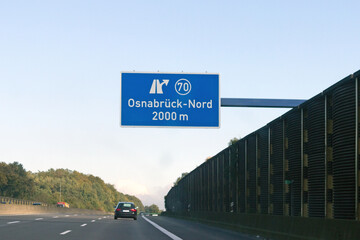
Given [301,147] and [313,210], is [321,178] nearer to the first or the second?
[313,210]

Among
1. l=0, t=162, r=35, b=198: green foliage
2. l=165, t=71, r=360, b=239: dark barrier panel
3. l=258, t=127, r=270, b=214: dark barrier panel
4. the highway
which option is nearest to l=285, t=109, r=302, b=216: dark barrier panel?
l=165, t=71, r=360, b=239: dark barrier panel

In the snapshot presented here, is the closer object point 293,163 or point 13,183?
point 293,163

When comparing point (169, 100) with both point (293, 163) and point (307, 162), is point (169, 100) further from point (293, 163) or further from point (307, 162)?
point (307, 162)

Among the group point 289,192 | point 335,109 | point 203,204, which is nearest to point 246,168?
point 289,192

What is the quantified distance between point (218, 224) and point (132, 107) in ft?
35.8

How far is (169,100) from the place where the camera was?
66.1 feet

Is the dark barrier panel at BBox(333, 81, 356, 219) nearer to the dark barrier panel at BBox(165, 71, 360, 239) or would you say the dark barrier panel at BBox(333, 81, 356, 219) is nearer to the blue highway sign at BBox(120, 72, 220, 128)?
the dark barrier panel at BBox(165, 71, 360, 239)

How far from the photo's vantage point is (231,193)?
1276 inches

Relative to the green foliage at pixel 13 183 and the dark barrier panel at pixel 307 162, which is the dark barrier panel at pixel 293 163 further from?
the green foliage at pixel 13 183

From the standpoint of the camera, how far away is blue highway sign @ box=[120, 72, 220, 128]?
19.9 metres

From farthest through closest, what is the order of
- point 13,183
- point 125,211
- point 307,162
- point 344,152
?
point 13,183
point 125,211
point 307,162
point 344,152

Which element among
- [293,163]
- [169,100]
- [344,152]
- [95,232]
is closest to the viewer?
[344,152]

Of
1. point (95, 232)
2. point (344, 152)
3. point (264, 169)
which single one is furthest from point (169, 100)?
point (344, 152)

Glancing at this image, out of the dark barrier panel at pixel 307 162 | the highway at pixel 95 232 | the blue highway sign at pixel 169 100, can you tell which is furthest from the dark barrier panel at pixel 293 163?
the blue highway sign at pixel 169 100
